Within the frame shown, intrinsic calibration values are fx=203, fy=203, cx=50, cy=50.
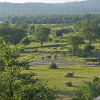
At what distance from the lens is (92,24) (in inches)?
4697

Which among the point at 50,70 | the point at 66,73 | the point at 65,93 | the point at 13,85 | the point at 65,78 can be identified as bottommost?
the point at 50,70

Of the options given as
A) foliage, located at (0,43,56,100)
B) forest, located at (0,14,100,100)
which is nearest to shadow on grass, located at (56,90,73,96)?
forest, located at (0,14,100,100)

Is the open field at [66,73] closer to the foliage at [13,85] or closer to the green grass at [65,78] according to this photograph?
the green grass at [65,78]

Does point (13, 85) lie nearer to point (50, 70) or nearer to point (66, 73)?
point (66, 73)

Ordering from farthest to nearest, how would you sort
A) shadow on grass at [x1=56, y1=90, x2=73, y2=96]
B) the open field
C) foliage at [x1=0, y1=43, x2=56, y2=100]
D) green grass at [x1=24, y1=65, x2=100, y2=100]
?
the open field < green grass at [x1=24, y1=65, x2=100, y2=100] < shadow on grass at [x1=56, y1=90, x2=73, y2=96] < foliage at [x1=0, y1=43, x2=56, y2=100]

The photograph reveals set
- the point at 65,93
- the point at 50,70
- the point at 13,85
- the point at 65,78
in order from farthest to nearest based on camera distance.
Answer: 1. the point at 50,70
2. the point at 65,78
3. the point at 65,93
4. the point at 13,85

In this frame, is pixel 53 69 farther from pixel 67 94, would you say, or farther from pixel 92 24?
pixel 92 24

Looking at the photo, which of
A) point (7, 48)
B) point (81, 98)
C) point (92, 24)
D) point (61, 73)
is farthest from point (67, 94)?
point (92, 24)

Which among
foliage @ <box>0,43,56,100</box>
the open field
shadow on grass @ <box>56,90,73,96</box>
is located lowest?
the open field

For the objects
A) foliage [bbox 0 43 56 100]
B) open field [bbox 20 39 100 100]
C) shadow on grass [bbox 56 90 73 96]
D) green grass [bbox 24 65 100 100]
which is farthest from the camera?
open field [bbox 20 39 100 100]

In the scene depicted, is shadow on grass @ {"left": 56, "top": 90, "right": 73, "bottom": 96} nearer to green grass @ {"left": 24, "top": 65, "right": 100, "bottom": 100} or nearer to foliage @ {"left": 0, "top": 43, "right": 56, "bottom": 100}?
green grass @ {"left": 24, "top": 65, "right": 100, "bottom": 100}

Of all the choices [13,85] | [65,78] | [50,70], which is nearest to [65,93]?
[65,78]

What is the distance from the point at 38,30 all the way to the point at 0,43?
96.5 meters

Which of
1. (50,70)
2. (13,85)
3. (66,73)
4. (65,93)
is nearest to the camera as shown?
(13,85)
